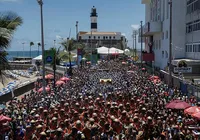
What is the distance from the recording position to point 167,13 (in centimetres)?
4141

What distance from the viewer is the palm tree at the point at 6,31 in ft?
47.7

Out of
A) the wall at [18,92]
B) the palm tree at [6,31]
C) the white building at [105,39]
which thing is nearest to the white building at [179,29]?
the wall at [18,92]

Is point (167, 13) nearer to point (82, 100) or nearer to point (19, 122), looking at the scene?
point (82, 100)

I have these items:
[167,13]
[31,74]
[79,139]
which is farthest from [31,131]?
[31,74]

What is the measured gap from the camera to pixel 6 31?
1458 centimetres

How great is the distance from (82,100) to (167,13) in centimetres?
2775

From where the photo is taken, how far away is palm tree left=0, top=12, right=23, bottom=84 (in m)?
14.5

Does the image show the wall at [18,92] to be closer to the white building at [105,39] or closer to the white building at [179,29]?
the white building at [179,29]

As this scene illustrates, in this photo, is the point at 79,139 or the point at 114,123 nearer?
the point at 79,139

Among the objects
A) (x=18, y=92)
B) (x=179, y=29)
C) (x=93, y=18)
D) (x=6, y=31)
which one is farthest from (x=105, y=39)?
(x=6, y=31)

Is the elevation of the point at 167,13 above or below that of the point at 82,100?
above

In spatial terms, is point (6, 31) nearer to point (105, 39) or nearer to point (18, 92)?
point (18, 92)

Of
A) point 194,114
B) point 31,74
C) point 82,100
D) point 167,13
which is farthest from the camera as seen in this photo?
point 31,74

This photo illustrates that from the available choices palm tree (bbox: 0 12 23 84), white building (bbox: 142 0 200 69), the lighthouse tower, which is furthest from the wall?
the lighthouse tower
